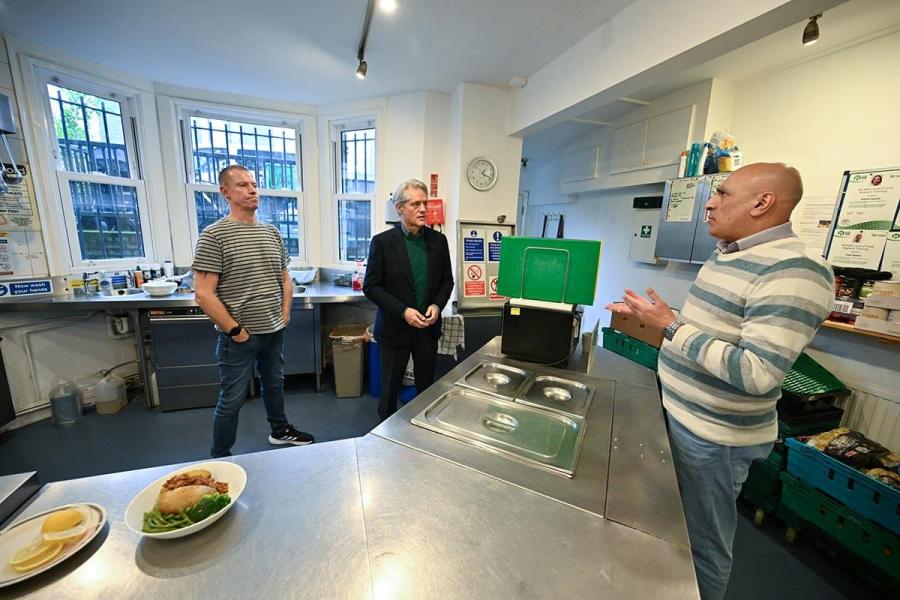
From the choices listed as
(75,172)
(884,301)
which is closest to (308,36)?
(75,172)

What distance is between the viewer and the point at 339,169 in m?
3.68

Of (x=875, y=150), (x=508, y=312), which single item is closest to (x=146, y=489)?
(x=508, y=312)

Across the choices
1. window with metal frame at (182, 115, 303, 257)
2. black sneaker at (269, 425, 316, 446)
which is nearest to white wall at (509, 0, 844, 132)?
window with metal frame at (182, 115, 303, 257)

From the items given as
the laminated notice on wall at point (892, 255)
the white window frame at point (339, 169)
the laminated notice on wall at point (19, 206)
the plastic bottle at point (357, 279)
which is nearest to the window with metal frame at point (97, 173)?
the laminated notice on wall at point (19, 206)

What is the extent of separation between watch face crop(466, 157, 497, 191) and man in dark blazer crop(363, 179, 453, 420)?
120 centimetres

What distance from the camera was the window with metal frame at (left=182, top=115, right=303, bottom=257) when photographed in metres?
3.36

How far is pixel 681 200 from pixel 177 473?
3117mm

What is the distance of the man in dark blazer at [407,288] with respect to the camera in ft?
6.19

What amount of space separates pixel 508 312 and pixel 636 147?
242cm

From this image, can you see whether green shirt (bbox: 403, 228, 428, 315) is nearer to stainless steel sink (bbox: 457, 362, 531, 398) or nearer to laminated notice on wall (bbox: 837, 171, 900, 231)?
stainless steel sink (bbox: 457, 362, 531, 398)

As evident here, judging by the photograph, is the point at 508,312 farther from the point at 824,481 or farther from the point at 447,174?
the point at 447,174

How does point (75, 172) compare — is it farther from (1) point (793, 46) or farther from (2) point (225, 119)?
(1) point (793, 46)

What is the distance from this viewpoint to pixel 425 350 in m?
2.08

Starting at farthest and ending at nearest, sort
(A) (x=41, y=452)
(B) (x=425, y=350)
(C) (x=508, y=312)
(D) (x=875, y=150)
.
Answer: (A) (x=41, y=452)
(B) (x=425, y=350)
(D) (x=875, y=150)
(C) (x=508, y=312)
